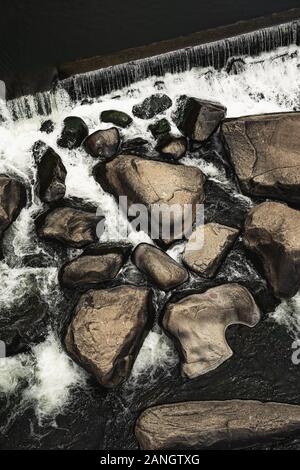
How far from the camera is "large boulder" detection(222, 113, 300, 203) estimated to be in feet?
21.6

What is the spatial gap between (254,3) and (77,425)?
279 inches

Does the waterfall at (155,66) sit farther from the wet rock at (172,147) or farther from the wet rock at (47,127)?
the wet rock at (172,147)

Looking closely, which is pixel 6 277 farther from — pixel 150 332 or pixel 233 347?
pixel 233 347

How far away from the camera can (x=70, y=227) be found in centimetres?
636

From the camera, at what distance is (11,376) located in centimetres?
546

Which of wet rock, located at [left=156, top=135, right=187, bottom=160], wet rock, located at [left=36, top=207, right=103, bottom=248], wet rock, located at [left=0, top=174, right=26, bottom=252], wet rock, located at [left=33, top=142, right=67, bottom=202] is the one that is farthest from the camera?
wet rock, located at [left=156, top=135, right=187, bottom=160]

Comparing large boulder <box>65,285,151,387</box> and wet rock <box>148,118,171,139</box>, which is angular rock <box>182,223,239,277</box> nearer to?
large boulder <box>65,285,151,387</box>

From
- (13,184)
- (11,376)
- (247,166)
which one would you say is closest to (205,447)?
(11,376)

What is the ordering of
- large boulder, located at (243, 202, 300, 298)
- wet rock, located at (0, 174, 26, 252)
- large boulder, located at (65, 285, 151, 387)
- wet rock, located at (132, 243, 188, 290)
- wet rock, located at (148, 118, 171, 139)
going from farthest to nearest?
1. wet rock, located at (148, 118, 171, 139)
2. wet rock, located at (0, 174, 26, 252)
3. wet rock, located at (132, 243, 188, 290)
4. large boulder, located at (243, 202, 300, 298)
5. large boulder, located at (65, 285, 151, 387)

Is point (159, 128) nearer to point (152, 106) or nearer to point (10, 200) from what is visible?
point (152, 106)

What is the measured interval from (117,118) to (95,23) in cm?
181

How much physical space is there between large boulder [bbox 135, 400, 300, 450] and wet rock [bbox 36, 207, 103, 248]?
7.42ft

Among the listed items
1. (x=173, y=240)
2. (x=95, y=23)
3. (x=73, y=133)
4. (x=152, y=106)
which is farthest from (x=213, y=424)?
(x=95, y=23)

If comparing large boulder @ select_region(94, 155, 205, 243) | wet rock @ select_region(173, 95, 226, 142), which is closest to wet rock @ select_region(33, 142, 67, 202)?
large boulder @ select_region(94, 155, 205, 243)
